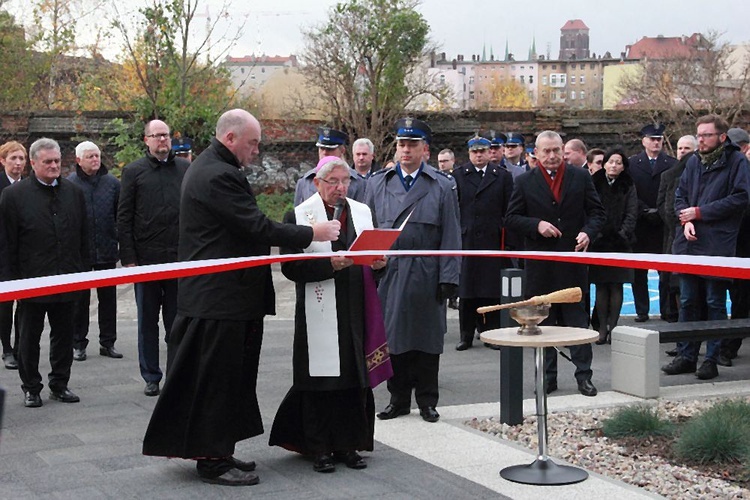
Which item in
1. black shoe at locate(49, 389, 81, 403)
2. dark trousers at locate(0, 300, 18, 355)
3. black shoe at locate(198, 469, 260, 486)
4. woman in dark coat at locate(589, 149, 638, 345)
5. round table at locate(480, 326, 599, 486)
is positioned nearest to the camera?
round table at locate(480, 326, 599, 486)

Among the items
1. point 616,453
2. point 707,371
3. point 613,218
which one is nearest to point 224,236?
point 616,453

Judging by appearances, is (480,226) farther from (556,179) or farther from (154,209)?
(154,209)

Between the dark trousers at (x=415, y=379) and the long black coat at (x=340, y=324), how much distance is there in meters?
1.32

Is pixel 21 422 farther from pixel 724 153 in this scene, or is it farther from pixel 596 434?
pixel 724 153

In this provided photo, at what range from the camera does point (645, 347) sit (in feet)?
27.4

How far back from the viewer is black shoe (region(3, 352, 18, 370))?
1005cm

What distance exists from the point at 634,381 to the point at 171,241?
3.85 meters

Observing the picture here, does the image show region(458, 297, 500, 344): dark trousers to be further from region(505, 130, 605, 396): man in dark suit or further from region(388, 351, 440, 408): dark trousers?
region(388, 351, 440, 408): dark trousers

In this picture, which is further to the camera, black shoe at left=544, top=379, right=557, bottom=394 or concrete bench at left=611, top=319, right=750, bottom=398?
black shoe at left=544, top=379, right=557, bottom=394

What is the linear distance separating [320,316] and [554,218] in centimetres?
280

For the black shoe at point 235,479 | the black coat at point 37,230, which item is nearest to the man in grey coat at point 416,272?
the black shoe at point 235,479

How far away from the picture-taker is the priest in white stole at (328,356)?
6281 millimetres

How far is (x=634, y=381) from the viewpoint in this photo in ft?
27.7

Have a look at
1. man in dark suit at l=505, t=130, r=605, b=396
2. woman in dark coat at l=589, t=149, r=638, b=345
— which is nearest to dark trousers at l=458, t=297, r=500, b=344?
woman in dark coat at l=589, t=149, r=638, b=345
